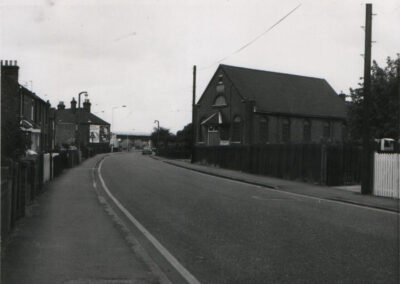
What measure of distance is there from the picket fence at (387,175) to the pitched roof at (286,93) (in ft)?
95.2

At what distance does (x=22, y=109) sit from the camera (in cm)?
3859

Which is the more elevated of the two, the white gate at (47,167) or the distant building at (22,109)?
the distant building at (22,109)

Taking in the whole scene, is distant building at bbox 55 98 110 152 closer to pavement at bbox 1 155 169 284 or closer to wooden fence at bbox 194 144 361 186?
wooden fence at bbox 194 144 361 186

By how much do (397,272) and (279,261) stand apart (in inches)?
66.4

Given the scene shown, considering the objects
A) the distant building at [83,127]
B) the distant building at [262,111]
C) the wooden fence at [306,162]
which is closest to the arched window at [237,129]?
the distant building at [262,111]

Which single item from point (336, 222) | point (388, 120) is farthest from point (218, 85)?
point (336, 222)

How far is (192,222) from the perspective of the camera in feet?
35.8

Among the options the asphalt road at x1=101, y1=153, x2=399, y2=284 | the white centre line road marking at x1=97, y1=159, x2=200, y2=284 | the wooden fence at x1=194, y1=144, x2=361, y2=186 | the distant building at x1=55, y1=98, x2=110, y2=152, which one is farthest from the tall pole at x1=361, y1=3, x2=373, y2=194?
the distant building at x1=55, y1=98, x2=110, y2=152

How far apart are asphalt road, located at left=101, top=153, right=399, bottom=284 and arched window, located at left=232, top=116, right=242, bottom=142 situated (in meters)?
31.4

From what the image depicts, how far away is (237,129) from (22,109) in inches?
812

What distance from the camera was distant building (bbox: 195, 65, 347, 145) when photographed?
47250 millimetres

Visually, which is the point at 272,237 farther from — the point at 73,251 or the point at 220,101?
the point at 220,101

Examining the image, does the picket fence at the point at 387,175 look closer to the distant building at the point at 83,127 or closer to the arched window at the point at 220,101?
the arched window at the point at 220,101

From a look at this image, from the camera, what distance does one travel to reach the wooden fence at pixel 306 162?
2230 cm
